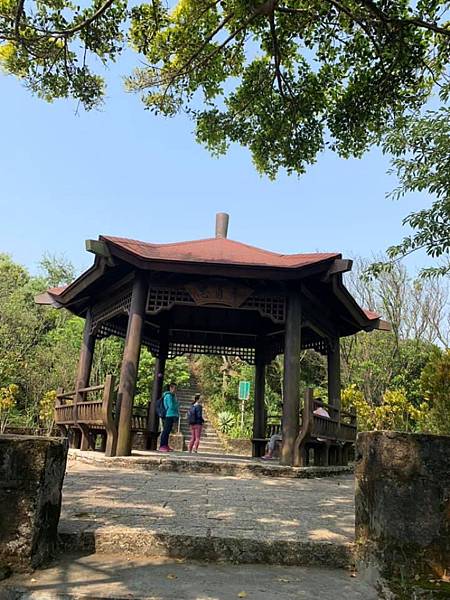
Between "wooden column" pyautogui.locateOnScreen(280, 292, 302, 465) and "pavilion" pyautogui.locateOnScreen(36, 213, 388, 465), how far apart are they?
0.05ft

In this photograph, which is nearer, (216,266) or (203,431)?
(216,266)

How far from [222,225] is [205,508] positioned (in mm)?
7963

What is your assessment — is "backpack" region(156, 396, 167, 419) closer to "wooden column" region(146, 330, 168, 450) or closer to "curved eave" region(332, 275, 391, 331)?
"wooden column" region(146, 330, 168, 450)

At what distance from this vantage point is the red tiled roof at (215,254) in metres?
7.61

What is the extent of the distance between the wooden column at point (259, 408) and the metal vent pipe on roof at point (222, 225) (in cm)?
295

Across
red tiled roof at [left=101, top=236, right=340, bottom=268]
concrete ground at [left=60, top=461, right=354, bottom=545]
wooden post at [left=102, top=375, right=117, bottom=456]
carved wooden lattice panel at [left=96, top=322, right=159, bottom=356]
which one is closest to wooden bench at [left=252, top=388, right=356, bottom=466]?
concrete ground at [left=60, top=461, right=354, bottom=545]

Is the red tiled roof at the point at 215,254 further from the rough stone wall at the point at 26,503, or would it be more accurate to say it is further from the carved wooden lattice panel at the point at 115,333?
the rough stone wall at the point at 26,503

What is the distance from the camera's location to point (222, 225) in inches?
437

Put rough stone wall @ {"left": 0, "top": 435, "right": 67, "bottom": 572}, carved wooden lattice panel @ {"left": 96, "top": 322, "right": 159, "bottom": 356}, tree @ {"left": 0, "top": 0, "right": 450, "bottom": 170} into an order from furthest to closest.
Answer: carved wooden lattice panel @ {"left": 96, "top": 322, "right": 159, "bottom": 356} < tree @ {"left": 0, "top": 0, "right": 450, "bottom": 170} < rough stone wall @ {"left": 0, "top": 435, "right": 67, "bottom": 572}

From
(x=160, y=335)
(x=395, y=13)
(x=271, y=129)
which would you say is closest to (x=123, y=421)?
(x=160, y=335)

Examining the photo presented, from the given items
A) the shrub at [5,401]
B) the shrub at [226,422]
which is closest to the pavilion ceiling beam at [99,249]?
the shrub at [5,401]

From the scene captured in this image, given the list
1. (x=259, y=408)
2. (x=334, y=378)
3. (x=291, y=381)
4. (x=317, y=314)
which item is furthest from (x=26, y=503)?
(x=259, y=408)

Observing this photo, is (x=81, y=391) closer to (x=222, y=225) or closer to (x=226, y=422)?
(x=222, y=225)

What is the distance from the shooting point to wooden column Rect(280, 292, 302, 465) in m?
7.65
